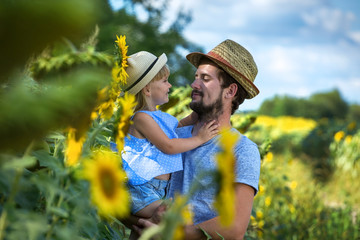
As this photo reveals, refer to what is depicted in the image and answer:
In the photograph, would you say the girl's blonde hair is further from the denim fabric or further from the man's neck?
the denim fabric

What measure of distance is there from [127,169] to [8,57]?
1453 millimetres

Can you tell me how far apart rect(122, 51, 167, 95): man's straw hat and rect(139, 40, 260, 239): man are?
250 mm

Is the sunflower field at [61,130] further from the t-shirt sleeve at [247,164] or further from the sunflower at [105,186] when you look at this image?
the t-shirt sleeve at [247,164]

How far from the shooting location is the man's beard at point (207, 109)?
2.30m

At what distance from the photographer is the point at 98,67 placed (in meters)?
0.95

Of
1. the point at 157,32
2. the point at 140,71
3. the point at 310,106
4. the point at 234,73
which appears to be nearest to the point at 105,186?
the point at 140,71

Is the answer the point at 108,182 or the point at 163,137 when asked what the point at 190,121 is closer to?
the point at 163,137

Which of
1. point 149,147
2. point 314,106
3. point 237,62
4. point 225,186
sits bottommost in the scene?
point 225,186

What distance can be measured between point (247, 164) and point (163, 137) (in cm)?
40

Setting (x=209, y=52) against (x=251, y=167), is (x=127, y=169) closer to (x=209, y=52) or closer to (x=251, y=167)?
(x=251, y=167)

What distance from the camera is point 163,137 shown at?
6.58 feet

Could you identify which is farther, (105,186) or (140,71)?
(140,71)

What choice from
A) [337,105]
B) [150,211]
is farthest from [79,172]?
[337,105]

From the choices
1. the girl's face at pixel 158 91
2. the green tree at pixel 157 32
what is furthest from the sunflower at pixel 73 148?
the green tree at pixel 157 32
